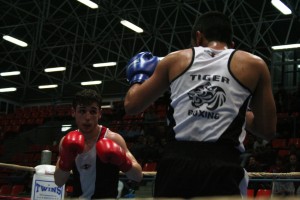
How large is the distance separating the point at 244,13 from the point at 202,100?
14.0 meters

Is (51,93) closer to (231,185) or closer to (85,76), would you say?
(85,76)

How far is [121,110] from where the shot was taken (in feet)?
40.3

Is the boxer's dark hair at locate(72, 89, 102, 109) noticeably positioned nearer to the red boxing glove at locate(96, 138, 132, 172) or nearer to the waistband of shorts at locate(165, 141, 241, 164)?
the red boxing glove at locate(96, 138, 132, 172)

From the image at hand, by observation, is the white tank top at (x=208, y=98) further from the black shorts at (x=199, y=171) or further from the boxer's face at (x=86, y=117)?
the boxer's face at (x=86, y=117)

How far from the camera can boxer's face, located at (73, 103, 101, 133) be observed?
2.81 m

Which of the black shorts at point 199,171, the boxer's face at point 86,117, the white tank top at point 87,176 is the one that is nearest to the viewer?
the black shorts at point 199,171

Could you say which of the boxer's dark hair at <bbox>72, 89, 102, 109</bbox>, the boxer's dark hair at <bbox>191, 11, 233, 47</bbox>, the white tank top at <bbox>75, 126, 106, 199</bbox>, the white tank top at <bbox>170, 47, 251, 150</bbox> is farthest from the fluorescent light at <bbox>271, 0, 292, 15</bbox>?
the white tank top at <bbox>170, 47, 251, 150</bbox>

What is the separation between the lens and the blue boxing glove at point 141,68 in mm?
1896

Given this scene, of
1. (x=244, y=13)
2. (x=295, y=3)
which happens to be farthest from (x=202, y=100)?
(x=244, y=13)

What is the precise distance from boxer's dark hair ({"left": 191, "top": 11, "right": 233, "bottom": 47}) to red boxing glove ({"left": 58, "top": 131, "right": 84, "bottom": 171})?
958 mm

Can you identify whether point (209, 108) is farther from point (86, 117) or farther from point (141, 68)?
point (86, 117)

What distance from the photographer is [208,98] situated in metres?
1.62

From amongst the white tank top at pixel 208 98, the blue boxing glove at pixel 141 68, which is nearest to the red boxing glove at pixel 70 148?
the blue boxing glove at pixel 141 68

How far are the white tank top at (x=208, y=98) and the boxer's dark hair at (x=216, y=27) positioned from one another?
71mm
